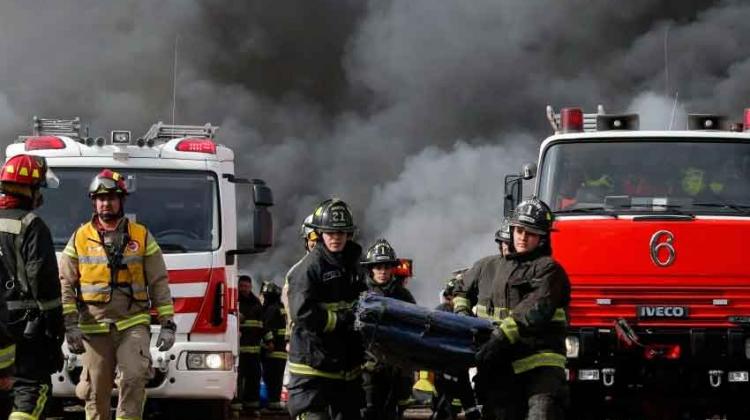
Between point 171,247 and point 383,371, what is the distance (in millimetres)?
1686

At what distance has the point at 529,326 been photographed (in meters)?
7.75

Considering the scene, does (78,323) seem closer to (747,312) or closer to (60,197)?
(60,197)

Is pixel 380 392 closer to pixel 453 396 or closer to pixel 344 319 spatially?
pixel 453 396

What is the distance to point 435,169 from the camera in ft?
85.8

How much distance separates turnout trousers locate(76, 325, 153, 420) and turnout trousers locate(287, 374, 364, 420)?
1.02 meters

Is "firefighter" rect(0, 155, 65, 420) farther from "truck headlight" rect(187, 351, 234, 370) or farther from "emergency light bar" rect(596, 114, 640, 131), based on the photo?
"emergency light bar" rect(596, 114, 640, 131)

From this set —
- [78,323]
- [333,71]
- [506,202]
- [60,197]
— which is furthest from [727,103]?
[78,323]

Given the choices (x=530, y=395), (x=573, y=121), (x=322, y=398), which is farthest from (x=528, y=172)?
(x=322, y=398)

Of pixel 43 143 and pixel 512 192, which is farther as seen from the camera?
pixel 512 192

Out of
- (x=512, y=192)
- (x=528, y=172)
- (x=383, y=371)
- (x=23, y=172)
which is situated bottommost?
Answer: (x=383, y=371)

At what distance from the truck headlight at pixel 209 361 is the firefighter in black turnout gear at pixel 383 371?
0.96 m

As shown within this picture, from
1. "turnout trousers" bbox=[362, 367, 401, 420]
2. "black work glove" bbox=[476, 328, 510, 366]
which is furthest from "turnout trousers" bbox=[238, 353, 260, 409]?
"black work glove" bbox=[476, 328, 510, 366]

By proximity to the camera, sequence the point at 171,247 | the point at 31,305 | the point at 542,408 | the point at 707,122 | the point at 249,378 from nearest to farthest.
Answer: the point at 31,305
the point at 542,408
the point at 171,247
the point at 707,122
the point at 249,378

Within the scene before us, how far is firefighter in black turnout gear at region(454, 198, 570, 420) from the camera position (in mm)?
7828
